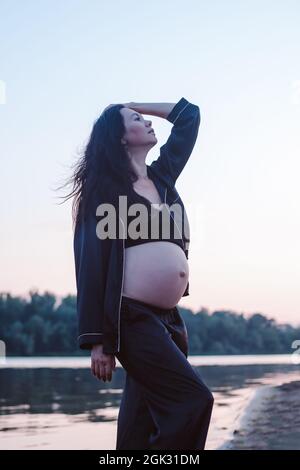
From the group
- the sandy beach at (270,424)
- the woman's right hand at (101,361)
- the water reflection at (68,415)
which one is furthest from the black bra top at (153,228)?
the sandy beach at (270,424)

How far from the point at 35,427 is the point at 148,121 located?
5.33m

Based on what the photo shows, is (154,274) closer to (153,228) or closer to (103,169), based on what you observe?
(153,228)

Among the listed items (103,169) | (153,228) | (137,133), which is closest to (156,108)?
(137,133)

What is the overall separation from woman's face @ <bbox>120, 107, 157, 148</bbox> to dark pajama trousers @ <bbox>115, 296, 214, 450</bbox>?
719mm

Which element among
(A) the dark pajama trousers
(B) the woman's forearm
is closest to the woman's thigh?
(A) the dark pajama trousers

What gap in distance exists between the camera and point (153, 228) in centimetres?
308

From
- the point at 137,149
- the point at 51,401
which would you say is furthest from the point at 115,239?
the point at 51,401

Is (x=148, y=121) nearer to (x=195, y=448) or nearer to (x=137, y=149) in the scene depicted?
(x=137, y=149)

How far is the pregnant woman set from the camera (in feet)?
9.20

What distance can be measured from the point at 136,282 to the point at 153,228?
9.6 inches

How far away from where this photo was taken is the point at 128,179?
316 centimetres

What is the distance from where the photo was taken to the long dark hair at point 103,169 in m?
3.10

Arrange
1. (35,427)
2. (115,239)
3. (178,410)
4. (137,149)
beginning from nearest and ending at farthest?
(178,410)
(115,239)
(137,149)
(35,427)

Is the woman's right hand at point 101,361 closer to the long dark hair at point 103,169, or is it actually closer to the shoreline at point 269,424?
the long dark hair at point 103,169
